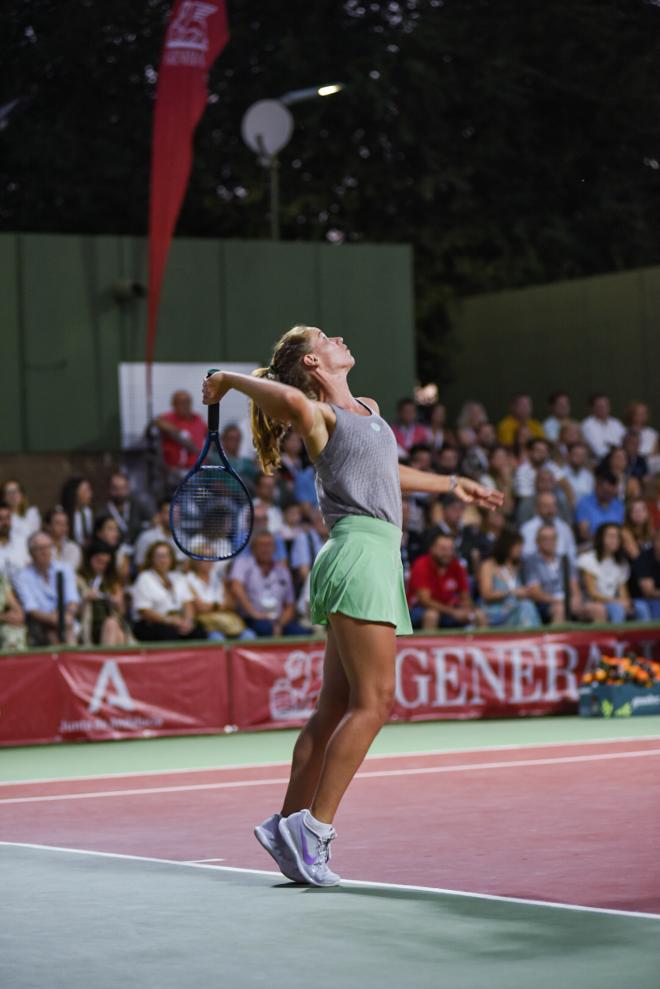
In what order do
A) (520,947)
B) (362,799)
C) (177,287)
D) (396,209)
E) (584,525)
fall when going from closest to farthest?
1. (520,947)
2. (362,799)
3. (584,525)
4. (177,287)
5. (396,209)

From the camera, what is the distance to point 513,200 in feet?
103

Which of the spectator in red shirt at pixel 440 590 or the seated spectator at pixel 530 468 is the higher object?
the seated spectator at pixel 530 468

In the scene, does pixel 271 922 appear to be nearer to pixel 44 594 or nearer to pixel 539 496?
pixel 44 594

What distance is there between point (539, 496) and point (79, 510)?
14.9 ft

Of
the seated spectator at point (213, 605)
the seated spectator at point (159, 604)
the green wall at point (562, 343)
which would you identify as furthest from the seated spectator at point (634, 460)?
the seated spectator at point (159, 604)

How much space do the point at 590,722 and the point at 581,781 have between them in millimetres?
5454

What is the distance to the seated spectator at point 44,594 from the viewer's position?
642 inches

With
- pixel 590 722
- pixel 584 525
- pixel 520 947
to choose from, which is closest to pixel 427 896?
pixel 520 947

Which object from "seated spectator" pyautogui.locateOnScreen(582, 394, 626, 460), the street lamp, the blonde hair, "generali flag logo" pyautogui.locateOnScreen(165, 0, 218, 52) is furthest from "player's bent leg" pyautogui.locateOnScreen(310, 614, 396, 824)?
the street lamp

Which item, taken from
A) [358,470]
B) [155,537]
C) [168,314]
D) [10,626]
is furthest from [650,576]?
[358,470]

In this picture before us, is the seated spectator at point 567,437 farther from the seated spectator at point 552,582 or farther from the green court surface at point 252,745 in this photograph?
the green court surface at point 252,745

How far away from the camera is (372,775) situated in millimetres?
11914

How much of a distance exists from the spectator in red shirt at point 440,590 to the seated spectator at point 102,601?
275 cm

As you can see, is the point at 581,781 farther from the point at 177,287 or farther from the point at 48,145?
the point at 48,145
